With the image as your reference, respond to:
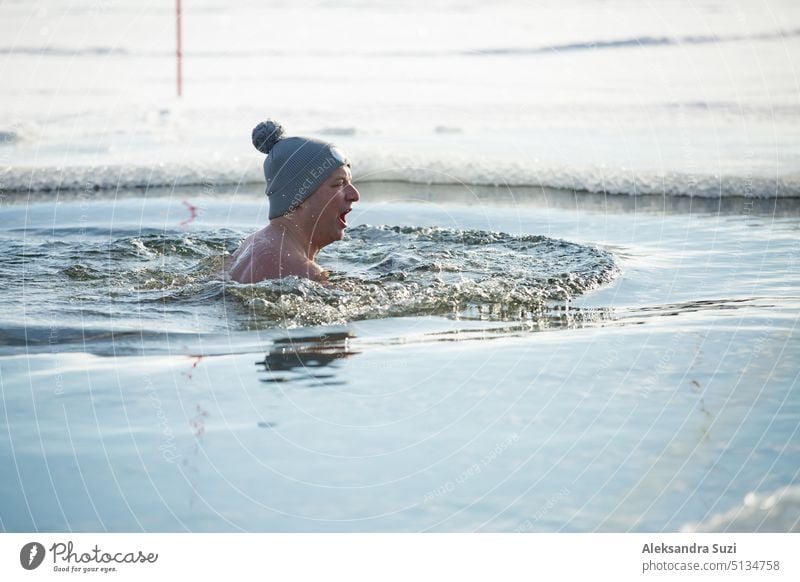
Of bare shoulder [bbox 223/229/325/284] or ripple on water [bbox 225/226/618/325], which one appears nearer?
ripple on water [bbox 225/226/618/325]

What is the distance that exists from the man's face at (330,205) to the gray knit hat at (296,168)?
43 millimetres

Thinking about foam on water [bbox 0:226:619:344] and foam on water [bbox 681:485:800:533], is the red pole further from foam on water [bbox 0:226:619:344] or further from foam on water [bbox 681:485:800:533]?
foam on water [bbox 681:485:800:533]

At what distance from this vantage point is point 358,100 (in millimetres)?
15984

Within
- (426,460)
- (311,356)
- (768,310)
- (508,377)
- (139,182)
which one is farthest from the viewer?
(139,182)

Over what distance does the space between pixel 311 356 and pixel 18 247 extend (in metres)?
4.16

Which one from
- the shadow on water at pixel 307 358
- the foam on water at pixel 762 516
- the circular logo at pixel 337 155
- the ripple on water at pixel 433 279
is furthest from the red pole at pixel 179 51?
the foam on water at pixel 762 516

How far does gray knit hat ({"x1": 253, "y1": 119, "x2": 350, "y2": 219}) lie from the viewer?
6.39 meters

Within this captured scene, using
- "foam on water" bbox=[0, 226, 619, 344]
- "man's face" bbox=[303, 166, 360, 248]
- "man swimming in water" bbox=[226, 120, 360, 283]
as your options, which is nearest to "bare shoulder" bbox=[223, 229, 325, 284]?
"man swimming in water" bbox=[226, 120, 360, 283]

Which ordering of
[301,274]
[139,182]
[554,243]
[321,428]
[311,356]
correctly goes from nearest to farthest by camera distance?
[321,428] < [311,356] < [301,274] < [554,243] < [139,182]

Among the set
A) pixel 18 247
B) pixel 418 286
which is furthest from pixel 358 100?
pixel 418 286

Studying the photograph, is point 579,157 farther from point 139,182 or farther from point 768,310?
point 768,310
